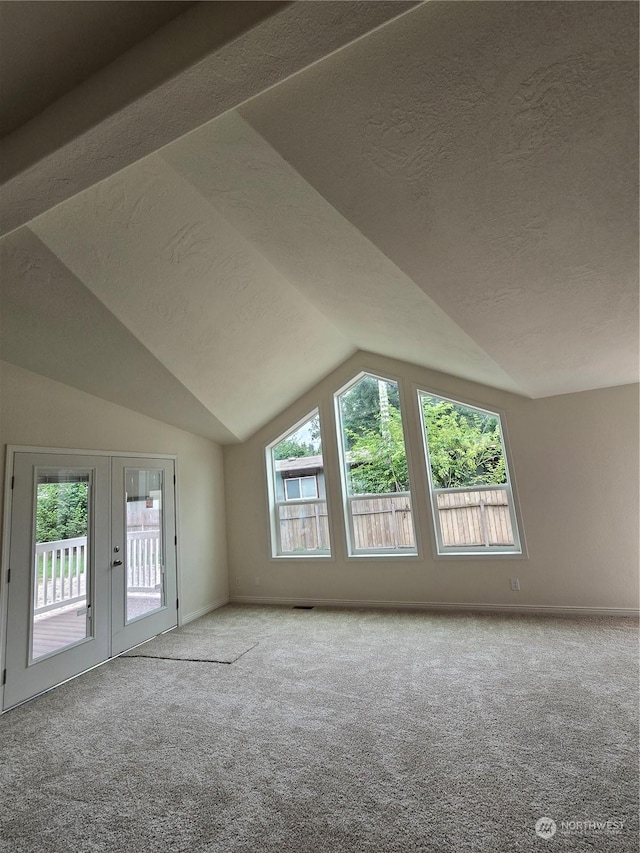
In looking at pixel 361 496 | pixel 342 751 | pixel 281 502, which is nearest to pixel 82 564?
pixel 281 502

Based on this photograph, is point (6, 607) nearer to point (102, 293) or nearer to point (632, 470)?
point (102, 293)

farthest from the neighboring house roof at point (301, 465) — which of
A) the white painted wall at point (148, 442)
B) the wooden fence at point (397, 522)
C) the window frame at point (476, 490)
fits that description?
the window frame at point (476, 490)

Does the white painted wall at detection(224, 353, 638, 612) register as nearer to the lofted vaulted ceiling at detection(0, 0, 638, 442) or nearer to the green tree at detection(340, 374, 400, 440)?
the green tree at detection(340, 374, 400, 440)

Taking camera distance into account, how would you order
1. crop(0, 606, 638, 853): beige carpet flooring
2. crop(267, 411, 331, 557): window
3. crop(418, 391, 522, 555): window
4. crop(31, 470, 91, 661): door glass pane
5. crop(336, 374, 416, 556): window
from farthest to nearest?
crop(267, 411, 331, 557): window
crop(336, 374, 416, 556): window
crop(418, 391, 522, 555): window
crop(31, 470, 91, 661): door glass pane
crop(0, 606, 638, 853): beige carpet flooring

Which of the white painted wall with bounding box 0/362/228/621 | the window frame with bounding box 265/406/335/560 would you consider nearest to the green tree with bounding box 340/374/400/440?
the window frame with bounding box 265/406/335/560

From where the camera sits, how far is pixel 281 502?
5.61 metres

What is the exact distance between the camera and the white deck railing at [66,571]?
3.35 meters

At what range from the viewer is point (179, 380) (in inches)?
150

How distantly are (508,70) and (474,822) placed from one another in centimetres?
300

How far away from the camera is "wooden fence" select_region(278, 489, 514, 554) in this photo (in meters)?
4.61

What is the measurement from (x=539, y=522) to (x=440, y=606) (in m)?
1.46

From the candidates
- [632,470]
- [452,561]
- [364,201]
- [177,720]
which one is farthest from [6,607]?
[632,470]

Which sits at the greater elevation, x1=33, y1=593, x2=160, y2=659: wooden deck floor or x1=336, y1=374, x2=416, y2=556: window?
x1=336, y1=374, x2=416, y2=556: window

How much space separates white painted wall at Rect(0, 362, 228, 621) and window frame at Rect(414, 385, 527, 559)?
2922mm
